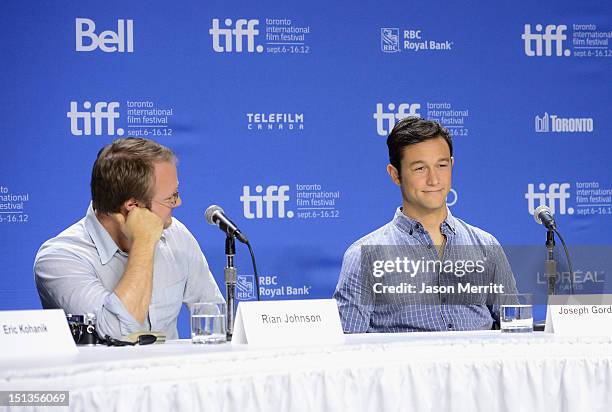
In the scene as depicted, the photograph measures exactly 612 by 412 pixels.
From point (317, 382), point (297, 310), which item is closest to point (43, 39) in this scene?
point (297, 310)

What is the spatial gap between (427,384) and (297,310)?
340mm

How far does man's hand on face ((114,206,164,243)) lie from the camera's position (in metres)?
3.12

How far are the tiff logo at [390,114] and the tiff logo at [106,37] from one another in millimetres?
1186

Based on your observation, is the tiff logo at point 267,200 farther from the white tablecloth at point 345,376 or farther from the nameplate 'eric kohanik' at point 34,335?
the nameplate 'eric kohanik' at point 34,335

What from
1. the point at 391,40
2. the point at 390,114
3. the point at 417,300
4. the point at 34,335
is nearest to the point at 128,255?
the point at 417,300

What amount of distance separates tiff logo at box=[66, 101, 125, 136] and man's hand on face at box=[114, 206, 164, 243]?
112cm

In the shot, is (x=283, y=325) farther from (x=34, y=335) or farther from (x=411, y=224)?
(x=411, y=224)

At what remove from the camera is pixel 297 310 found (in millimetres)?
2012

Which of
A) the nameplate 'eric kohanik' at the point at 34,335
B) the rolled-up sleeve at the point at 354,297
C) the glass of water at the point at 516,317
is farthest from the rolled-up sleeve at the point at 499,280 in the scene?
the nameplate 'eric kohanik' at the point at 34,335

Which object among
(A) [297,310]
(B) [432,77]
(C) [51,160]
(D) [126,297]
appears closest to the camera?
(A) [297,310]

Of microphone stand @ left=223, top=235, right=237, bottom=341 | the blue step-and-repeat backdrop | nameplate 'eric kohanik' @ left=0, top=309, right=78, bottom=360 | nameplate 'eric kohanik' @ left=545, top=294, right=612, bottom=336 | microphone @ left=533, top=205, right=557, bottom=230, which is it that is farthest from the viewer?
the blue step-and-repeat backdrop

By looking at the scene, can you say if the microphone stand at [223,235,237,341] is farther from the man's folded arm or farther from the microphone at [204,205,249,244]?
the man's folded arm

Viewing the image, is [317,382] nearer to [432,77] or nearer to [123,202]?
[123,202]

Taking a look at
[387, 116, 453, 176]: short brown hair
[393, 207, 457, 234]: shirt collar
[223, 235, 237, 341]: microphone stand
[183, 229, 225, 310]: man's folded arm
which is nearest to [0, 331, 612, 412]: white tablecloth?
[223, 235, 237, 341]: microphone stand
